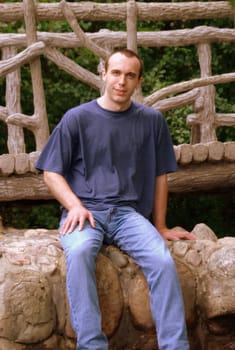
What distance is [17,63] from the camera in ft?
23.9

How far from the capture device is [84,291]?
3.79 m

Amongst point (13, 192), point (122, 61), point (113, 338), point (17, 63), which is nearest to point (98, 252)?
point (113, 338)

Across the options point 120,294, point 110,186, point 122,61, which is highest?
point 122,61

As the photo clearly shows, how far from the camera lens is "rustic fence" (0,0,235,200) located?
284 inches

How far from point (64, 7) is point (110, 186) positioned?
136 inches

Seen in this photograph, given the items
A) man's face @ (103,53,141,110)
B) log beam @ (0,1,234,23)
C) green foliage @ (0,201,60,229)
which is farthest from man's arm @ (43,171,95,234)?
green foliage @ (0,201,60,229)

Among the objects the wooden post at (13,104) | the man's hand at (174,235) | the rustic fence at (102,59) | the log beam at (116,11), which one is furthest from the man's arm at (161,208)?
the log beam at (116,11)

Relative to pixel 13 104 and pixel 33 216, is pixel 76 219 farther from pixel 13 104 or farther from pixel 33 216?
pixel 33 216

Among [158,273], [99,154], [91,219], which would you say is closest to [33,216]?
[99,154]

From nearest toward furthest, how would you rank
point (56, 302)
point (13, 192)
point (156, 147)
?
point (56, 302) → point (156, 147) → point (13, 192)

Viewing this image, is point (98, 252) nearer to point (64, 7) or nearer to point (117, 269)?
point (117, 269)

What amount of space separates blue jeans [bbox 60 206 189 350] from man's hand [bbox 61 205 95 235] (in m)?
0.03

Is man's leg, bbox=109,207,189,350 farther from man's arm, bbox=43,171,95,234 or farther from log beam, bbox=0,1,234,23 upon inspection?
log beam, bbox=0,1,234,23

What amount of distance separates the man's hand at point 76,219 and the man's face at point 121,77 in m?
0.56
